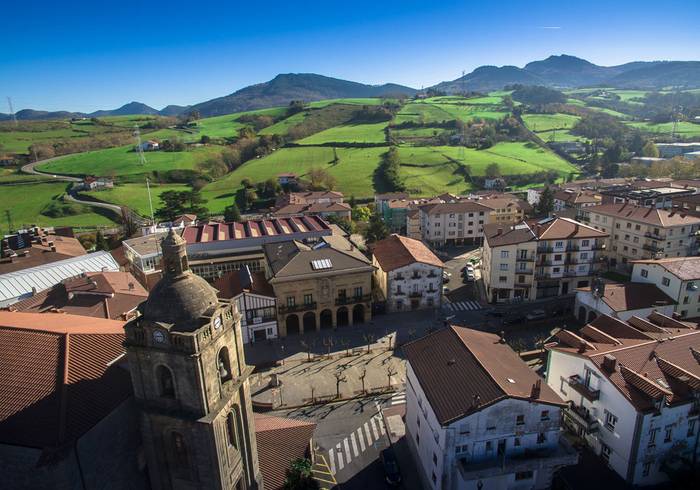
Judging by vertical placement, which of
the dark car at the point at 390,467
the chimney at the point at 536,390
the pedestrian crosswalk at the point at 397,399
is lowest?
the pedestrian crosswalk at the point at 397,399

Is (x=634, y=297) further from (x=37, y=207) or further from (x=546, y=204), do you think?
(x=37, y=207)

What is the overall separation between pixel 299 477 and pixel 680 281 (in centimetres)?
4890

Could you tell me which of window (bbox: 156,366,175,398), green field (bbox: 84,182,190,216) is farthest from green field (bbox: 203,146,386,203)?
window (bbox: 156,366,175,398)

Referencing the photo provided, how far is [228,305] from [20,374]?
11263mm

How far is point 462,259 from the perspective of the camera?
9219cm

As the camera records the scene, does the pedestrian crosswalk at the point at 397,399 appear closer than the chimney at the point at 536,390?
No

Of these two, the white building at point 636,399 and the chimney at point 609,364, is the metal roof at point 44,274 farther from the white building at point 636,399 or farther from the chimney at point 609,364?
the chimney at point 609,364

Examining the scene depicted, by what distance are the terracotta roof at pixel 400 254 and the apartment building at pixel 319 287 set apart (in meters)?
6.05

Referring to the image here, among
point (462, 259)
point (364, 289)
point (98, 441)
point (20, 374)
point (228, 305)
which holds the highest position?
point (228, 305)

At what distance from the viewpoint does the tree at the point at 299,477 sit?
29406mm

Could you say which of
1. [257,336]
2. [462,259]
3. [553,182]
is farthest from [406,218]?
[553,182]

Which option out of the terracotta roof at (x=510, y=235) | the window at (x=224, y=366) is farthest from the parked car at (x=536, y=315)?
the window at (x=224, y=366)

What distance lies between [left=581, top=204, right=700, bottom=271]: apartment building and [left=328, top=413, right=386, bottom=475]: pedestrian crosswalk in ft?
179

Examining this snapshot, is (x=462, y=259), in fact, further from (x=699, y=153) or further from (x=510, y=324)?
(x=699, y=153)
